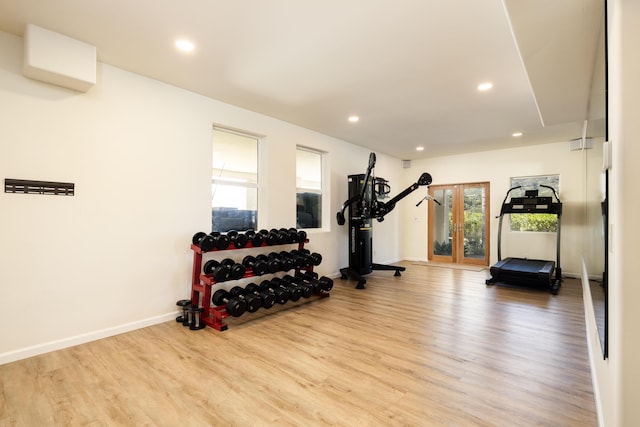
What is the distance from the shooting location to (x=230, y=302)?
3.34 m

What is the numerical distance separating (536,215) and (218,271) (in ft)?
21.7

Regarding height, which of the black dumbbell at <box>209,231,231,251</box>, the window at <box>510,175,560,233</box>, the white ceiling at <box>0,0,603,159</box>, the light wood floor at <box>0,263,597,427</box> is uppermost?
the white ceiling at <box>0,0,603,159</box>

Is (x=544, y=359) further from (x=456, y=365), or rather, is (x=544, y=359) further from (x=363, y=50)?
(x=363, y=50)

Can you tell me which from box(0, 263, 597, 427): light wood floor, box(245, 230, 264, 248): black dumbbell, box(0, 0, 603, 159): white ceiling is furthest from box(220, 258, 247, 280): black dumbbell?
box(0, 0, 603, 159): white ceiling

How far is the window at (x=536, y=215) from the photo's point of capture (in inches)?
250

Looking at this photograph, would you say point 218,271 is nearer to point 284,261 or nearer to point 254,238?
point 254,238

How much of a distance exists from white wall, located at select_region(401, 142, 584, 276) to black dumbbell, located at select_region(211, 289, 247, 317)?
5.86 m

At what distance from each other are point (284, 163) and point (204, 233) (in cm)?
182

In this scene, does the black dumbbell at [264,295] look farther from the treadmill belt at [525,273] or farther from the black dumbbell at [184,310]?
the treadmill belt at [525,273]

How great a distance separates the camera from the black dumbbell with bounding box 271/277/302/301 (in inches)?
154

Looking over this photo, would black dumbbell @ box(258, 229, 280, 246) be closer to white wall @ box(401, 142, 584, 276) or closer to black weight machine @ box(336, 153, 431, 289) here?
black weight machine @ box(336, 153, 431, 289)

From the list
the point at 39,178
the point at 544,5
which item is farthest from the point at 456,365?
the point at 39,178

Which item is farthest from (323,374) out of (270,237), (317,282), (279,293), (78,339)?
(78,339)

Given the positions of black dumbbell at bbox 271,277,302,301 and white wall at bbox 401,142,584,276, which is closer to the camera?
black dumbbell at bbox 271,277,302,301
